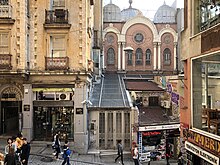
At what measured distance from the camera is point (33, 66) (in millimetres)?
23188

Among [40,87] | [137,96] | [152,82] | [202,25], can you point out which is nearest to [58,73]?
[40,87]

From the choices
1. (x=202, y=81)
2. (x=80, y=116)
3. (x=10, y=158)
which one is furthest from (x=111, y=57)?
(x=202, y=81)

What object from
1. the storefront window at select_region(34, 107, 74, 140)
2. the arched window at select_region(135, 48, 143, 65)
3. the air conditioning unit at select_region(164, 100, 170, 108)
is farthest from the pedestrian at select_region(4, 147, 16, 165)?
the arched window at select_region(135, 48, 143, 65)

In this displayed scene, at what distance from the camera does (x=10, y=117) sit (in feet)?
79.2

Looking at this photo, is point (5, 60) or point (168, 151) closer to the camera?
point (5, 60)

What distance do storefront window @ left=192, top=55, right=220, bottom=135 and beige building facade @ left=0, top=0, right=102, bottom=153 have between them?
1181 cm

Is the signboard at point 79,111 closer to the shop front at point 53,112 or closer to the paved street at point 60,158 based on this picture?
the shop front at point 53,112

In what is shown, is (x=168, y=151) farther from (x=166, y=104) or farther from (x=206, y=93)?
(x=206, y=93)

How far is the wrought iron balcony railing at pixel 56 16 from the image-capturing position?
76.2ft

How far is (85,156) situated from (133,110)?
424cm

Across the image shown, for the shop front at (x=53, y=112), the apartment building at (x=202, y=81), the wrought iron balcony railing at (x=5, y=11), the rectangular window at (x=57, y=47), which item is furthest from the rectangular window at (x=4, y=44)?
the apartment building at (x=202, y=81)

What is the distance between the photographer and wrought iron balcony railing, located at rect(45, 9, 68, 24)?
23.2m

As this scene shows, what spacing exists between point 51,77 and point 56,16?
4101 mm

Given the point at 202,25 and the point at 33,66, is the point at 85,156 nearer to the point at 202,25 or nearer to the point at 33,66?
the point at 33,66
